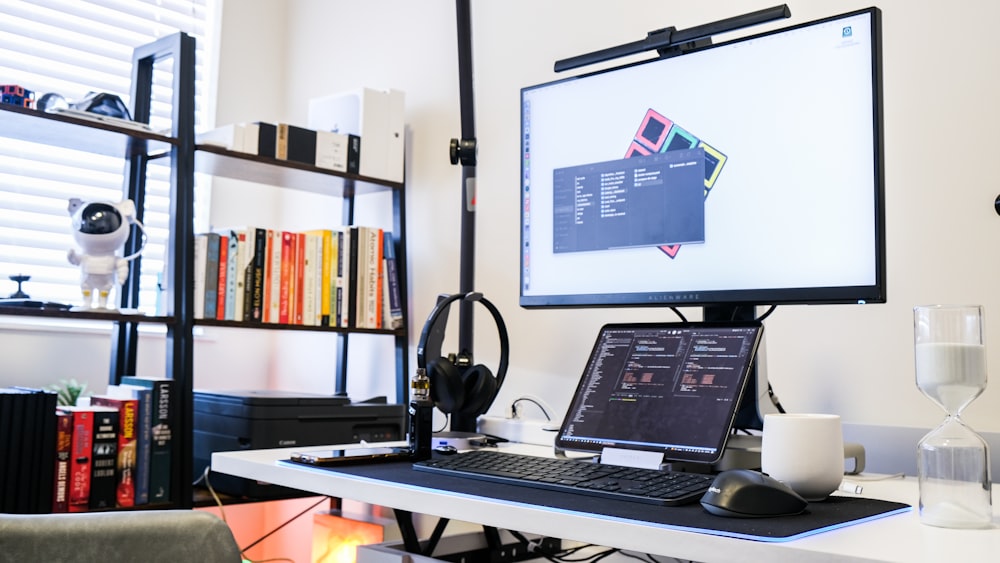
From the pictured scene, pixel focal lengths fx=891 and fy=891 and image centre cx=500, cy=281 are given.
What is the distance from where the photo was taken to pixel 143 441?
1.89 metres

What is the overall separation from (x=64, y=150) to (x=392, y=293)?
941mm

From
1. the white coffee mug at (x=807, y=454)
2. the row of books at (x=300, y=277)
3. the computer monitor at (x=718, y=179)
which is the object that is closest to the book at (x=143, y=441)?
the row of books at (x=300, y=277)

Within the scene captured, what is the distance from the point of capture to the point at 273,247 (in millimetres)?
2199

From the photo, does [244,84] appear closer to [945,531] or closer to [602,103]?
[602,103]

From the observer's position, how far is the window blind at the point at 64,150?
2262 millimetres

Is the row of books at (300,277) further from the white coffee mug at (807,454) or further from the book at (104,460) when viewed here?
the white coffee mug at (807,454)

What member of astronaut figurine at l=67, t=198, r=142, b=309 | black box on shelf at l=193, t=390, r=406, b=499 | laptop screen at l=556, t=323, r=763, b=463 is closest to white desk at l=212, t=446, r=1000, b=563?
laptop screen at l=556, t=323, r=763, b=463

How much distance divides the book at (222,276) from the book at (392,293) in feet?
1.32

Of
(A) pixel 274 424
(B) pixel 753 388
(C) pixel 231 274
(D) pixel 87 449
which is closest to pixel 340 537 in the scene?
(A) pixel 274 424

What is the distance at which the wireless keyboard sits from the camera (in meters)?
Result: 0.86

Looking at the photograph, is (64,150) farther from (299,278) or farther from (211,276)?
(299,278)

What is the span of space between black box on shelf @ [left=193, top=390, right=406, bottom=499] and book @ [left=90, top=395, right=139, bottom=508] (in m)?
0.19

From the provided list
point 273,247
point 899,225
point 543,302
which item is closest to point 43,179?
point 273,247

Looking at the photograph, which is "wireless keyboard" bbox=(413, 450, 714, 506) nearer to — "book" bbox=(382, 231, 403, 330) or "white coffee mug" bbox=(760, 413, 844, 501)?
"white coffee mug" bbox=(760, 413, 844, 501)
